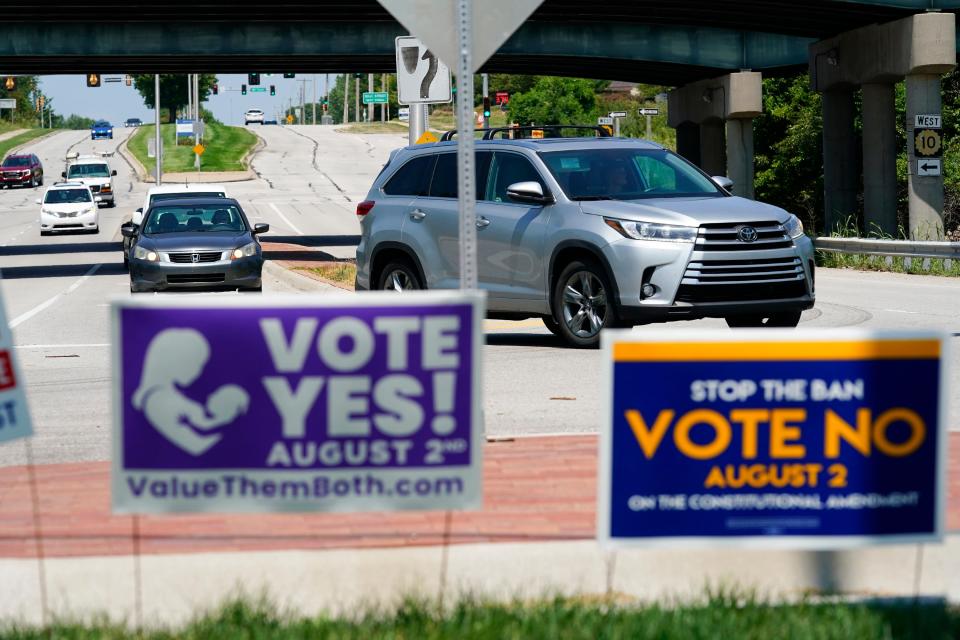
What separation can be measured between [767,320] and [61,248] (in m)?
32.6

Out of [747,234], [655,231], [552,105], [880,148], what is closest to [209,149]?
[552,105]

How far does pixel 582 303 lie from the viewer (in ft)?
45.2

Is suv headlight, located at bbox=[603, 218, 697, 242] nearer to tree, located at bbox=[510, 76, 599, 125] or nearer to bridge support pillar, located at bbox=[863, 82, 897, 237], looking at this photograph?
bridge support pillar, located at bbox=[863, 82, 897, 237]

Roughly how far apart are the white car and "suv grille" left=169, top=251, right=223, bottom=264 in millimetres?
29525

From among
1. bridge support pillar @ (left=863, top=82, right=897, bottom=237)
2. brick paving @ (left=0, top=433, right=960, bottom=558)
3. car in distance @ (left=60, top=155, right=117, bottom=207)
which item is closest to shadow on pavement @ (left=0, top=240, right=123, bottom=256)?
car in distance @ (left=60, top=155, right=117, bottom=207)

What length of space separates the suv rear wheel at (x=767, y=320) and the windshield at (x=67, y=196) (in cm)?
3856

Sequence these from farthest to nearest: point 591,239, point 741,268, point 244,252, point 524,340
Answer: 1. point 244,252
2. point 524,340
3. point 591,239
4. point 741,268

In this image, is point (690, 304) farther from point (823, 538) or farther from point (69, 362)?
point (823, 538)

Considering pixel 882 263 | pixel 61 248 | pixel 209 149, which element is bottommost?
pixel 882 263

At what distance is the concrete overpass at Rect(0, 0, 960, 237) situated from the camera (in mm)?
31391

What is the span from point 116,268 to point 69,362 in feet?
66.9

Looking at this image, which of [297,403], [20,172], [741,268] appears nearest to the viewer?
[297,403]

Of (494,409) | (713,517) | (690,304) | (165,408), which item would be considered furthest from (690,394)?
(690,304)

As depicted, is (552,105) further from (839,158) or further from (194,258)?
(194,258)
